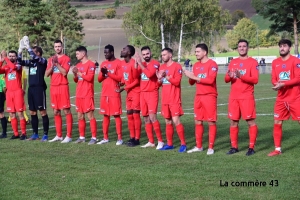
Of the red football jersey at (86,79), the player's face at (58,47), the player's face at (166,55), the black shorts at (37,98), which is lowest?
the black shorts at (37,98)

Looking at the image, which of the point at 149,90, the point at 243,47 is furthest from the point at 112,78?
the point at 243,47

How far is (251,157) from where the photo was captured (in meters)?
11.0

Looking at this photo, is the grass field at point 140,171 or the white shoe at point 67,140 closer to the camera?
the grass field at point 140,171

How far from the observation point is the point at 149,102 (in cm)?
1264

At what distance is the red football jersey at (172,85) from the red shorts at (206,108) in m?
0.58

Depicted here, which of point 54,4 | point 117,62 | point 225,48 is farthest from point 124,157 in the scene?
point 225,48

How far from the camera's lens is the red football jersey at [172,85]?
12020 mm

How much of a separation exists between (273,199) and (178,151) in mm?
4296

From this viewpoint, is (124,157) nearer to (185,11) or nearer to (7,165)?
(7,165)

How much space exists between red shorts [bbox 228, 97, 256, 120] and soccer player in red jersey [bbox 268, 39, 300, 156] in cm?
49

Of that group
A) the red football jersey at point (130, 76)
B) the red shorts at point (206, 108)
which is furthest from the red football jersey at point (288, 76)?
the red football jersey at point (130, 76)

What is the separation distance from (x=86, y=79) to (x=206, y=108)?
3249 millimetres

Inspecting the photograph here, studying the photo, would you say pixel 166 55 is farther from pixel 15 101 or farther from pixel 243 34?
pixel 243 34

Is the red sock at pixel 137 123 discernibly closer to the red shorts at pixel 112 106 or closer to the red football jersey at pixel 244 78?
the red shorts at pixel 112 106
